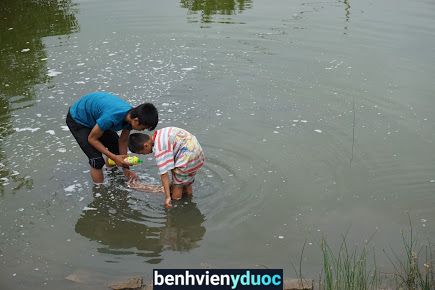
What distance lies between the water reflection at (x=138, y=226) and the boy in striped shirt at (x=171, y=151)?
0.22 metres

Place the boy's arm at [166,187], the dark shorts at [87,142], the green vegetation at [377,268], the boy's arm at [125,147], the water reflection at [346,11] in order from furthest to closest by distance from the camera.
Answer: the water reflection at [346,11] < the boy's arm at [125,147] < the dark shorts at [87,142] < the boy's arm at [166,187] < the green vegetation at [377,268]

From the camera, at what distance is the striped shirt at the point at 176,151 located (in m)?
5.80

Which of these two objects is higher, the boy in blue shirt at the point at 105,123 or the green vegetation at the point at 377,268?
the boy in blue shirt at the point at 105,123

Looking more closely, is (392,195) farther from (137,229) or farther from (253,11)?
(253,11)

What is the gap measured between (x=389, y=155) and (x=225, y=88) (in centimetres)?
284

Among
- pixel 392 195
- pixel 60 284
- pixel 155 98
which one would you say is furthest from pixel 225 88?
pixel 60 284

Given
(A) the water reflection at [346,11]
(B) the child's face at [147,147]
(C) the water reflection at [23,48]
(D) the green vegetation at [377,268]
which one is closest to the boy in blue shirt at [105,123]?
(B) the child's face at [147,147]

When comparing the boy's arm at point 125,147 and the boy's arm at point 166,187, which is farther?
the boy's arm at point 125,147

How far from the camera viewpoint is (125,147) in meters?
6.53

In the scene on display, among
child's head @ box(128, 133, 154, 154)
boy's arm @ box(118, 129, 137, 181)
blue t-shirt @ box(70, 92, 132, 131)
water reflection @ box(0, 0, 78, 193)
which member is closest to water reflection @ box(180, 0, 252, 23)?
water reflection @ box(0, 0, 78, 193)

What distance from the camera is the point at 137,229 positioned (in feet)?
19.7

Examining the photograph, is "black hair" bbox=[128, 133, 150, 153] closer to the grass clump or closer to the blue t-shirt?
the blue t-shirt

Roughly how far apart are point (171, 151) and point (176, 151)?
0.11m

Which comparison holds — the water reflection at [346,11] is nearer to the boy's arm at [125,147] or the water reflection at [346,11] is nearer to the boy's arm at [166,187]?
the boy's arm at [125,147]
